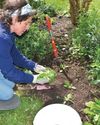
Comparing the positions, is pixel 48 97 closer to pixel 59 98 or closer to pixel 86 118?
pixel 59 98

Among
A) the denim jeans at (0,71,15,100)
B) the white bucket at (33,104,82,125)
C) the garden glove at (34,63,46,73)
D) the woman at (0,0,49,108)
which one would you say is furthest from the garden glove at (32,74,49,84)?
the white bucket at (33,104,82,125)

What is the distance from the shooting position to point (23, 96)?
16.1ft

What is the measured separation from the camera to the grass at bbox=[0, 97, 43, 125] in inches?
180

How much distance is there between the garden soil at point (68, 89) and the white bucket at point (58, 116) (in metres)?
0.31

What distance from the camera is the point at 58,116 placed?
4.20 m

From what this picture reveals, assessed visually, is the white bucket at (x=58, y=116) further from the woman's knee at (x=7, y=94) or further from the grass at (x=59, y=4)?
the grass at (x=59, y=4)

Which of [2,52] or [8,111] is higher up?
[2,52]

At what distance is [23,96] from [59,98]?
410mm

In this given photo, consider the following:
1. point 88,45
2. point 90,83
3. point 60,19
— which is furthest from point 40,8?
point 90,83

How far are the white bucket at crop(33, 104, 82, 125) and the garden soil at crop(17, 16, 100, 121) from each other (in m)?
0.31

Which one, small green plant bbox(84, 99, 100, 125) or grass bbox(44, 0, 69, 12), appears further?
grass bbox(44, 0, 69, 12)

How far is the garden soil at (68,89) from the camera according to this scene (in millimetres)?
4750

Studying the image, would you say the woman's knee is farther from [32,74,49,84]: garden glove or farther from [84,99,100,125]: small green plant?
[84,99,100,125]: small green plant

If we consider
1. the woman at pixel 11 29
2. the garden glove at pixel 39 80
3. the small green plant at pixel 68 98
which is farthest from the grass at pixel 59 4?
the woman at pixel 11 29
